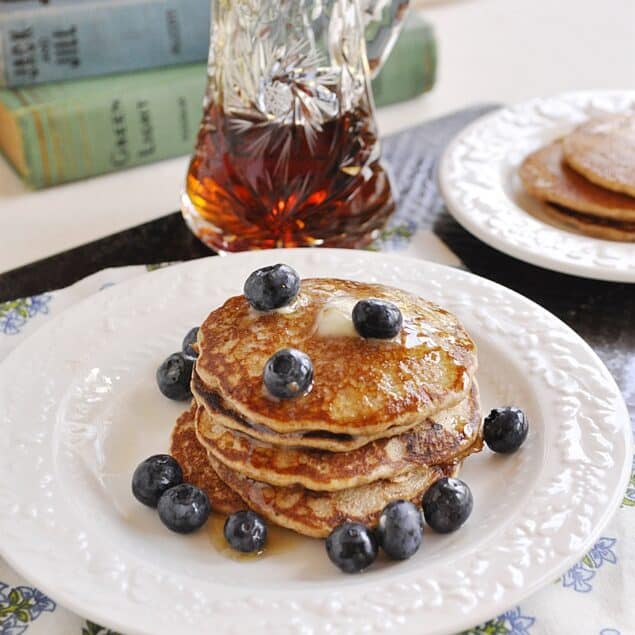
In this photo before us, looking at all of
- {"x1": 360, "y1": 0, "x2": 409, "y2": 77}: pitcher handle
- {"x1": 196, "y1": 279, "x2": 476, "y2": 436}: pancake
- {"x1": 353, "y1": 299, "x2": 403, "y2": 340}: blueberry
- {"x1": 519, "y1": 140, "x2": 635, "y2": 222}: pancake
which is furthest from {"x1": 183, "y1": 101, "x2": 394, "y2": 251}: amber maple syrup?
{"x1": 353, "y1": 299, "x2": 403, "y2": 340}: blueberry

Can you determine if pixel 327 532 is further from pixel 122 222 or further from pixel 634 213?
pixel 122 222

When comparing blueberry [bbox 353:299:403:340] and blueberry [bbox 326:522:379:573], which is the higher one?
blueberry [bbox 353:299:403:340]

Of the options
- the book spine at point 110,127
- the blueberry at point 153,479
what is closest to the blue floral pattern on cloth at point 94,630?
the blueberry at point 153,479

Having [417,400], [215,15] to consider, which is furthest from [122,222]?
[417,400]

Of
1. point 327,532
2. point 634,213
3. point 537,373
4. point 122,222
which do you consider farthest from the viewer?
point 122,222

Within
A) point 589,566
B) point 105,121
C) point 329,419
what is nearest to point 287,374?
point 329,419

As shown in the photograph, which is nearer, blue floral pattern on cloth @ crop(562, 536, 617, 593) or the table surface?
blue floral pattern on cloth @ crop(562, 536, 617, 593)

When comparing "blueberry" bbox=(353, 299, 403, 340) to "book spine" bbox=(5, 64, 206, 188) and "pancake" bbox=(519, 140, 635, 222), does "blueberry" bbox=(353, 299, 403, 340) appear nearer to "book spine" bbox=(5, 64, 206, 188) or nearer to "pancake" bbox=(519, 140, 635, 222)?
"pancake" bbox=(519, 140, 635, 222)
